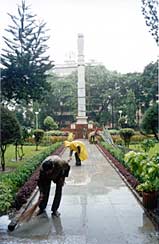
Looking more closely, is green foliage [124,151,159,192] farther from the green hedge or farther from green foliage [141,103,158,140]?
green foliage [141,103,158,140]

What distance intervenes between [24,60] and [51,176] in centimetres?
410

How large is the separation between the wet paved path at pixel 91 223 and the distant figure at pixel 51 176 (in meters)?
0.11

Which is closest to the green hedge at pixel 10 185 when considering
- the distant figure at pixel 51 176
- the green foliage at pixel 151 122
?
the distant figure at pixel 51 176

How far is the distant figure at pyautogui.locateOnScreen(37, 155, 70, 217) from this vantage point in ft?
11.7

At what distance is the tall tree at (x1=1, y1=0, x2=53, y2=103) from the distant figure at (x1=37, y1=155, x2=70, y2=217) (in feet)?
12.8

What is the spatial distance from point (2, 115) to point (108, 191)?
254 centimetres

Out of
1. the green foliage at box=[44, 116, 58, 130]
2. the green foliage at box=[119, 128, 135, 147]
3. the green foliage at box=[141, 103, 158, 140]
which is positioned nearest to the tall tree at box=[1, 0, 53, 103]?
the green foliage at box=[141, 103, 158, 140]

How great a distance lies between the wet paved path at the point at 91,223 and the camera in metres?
2.88

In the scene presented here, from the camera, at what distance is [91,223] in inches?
132

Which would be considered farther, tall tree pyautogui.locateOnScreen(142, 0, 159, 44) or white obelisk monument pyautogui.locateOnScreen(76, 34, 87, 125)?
white obelisk monument pyautogui.locateOnScreen(76, 34, 87, 125)

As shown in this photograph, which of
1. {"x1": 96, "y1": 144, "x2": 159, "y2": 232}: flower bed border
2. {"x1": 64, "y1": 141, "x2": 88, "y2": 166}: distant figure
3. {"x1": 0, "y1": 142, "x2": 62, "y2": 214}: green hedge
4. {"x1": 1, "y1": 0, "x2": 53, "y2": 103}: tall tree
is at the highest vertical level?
{"x1": 1, "y1": 0, "x2": 53, "y2": 103}: tall tree

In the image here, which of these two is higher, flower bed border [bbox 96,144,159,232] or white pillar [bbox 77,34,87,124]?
white pillar [bbox 77,34,87,124]

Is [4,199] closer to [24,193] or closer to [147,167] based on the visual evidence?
[24,193]

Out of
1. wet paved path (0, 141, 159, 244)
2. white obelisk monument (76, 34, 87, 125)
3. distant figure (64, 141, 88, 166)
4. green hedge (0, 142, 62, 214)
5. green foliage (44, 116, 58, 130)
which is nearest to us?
wet paved path (0, 141, 159, 244)
